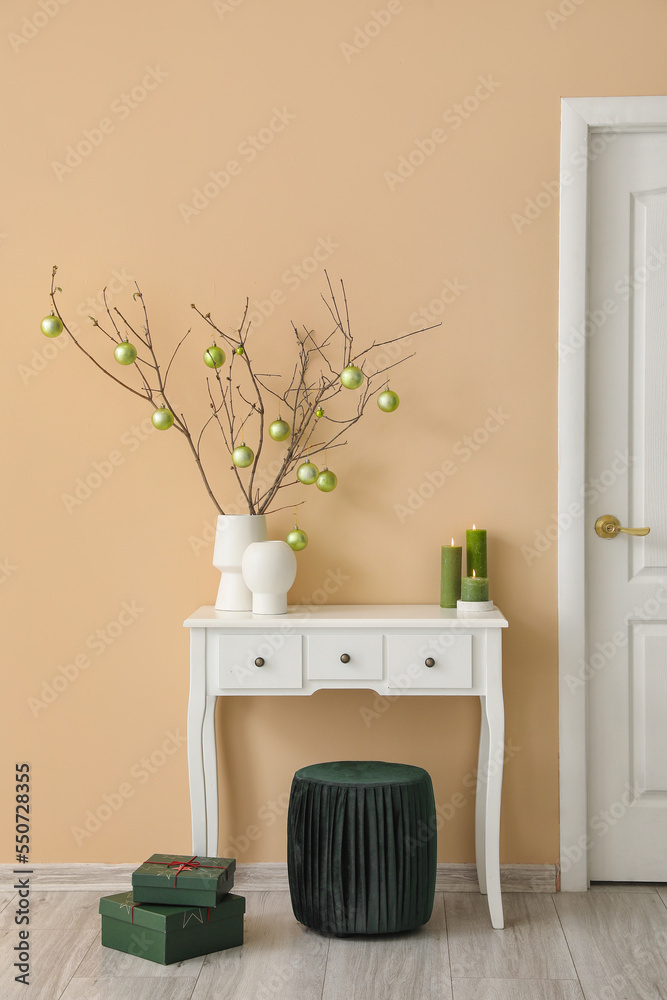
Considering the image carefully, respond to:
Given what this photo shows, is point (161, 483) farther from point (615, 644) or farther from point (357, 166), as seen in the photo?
point (615, 644)

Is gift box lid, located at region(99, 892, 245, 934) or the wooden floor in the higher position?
gift box lid, located at region(99, 892, 245, 934)

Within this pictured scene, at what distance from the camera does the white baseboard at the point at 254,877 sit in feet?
8.11

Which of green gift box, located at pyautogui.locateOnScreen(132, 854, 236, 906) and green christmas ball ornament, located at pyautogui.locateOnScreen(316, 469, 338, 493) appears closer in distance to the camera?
green gift box, located at pyautogui.locateOnScreen(132, 854, 236, 906)

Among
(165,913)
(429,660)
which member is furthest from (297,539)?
(165,913)

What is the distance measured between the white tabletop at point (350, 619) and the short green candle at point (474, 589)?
42 mm
